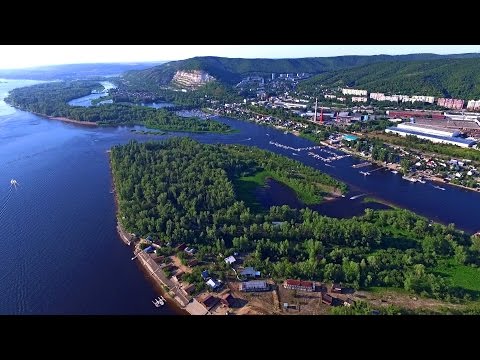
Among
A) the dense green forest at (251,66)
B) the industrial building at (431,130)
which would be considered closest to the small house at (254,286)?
the industrial building at (431,130)

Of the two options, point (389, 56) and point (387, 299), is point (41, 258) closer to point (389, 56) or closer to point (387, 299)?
point (387, 299)

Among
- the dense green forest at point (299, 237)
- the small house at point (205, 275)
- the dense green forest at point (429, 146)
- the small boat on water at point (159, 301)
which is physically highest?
the dense green forest at point (429, 146)

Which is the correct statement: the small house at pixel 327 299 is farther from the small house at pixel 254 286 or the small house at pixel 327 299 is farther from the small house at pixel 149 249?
the small house at pixel 149 249

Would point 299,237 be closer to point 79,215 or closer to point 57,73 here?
point 79,215

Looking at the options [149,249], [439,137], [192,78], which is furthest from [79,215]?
[192,78]

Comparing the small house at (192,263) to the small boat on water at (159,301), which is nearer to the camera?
the small boat on water at (159,301)
